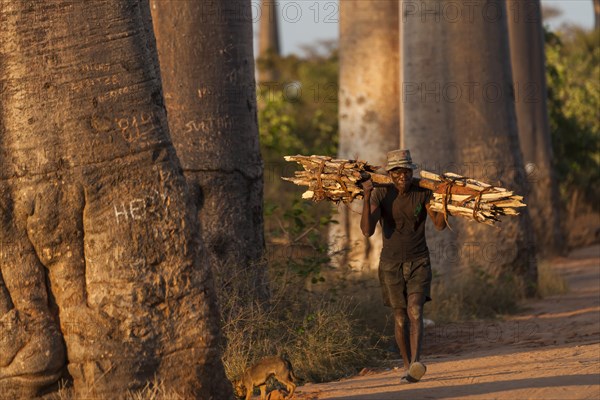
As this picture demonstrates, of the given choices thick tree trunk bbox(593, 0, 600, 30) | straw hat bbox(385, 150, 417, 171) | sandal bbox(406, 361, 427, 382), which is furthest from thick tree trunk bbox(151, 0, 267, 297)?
thick tree trunk bbox(593, 0, 600, 30)

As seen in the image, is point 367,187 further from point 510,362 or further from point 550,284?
point 550,284

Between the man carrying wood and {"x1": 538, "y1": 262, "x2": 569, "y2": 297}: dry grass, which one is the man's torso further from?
{"x1": 538, "y1": 262, "x2": 569, "y2": 297}: dry grass

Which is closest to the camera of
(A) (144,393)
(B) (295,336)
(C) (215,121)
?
(A) (144,393)

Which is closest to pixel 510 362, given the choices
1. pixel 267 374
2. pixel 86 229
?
pixel 267 374

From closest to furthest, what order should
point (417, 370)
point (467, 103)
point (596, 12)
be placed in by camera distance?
point (417, 370) → point (467, 103) → point (596, 12)

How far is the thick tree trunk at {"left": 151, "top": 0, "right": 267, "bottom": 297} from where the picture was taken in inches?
435

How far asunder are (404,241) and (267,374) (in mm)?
1729

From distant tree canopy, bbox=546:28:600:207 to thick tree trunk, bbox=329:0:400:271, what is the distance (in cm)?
597

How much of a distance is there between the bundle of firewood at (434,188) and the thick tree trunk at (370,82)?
8952 millimetres

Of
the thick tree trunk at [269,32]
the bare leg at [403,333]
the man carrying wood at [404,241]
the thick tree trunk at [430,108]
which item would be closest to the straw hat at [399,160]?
the man carrying wood at [404,241]

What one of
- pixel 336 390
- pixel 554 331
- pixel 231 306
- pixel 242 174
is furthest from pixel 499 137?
pixel 336 390

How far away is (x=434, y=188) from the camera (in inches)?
364

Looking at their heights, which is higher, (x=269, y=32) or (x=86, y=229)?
(x=269, y=32)

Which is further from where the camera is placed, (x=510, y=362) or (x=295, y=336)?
(x=295, y=336)
